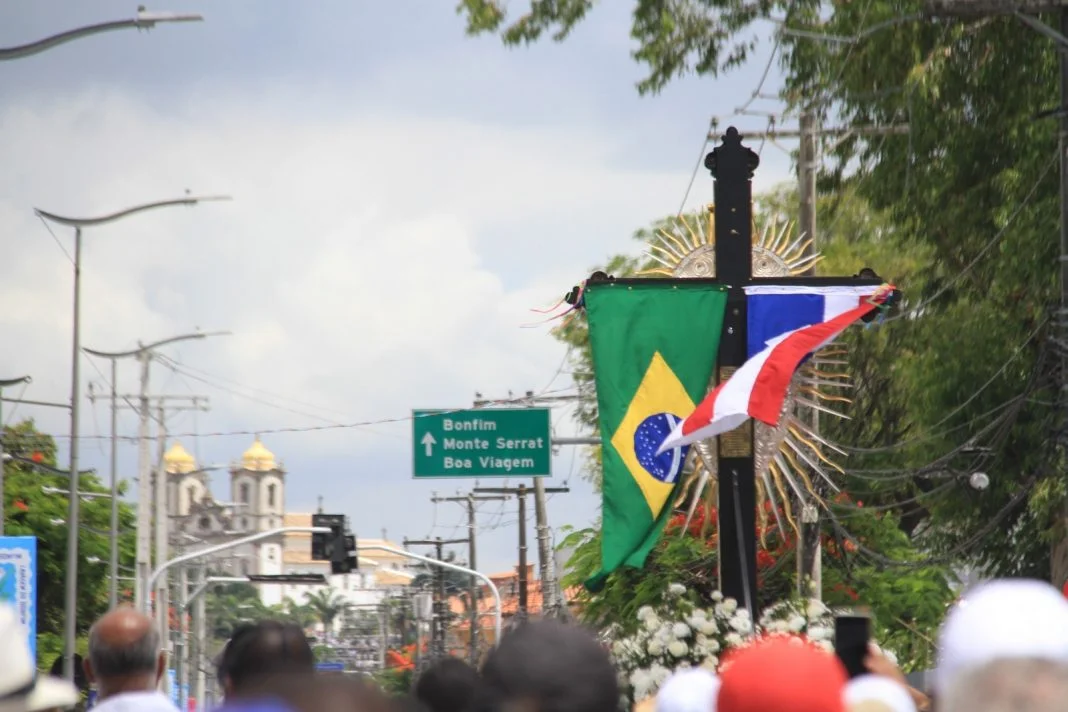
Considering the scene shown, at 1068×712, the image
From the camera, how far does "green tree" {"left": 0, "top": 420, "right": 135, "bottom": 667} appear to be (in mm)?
55500

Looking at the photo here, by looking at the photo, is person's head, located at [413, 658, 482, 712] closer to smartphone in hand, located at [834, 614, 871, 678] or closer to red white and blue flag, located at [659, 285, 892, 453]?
smartphone in hand, located at [834, 614, 871, 678]

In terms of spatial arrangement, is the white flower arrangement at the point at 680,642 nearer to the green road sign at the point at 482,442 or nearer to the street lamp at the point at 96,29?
the street lamp at the point at 96,29

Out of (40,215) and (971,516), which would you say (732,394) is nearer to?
(971,516)

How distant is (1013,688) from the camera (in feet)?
10.3

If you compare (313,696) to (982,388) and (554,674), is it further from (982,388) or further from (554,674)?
(982,388)

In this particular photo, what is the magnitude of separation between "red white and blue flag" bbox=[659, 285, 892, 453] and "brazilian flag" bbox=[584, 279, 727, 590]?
0.24m

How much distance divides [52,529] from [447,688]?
5299cm

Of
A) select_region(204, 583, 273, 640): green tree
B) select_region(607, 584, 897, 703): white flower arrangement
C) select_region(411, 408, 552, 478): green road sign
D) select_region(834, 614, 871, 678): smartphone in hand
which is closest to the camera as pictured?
select_region(834, 614, 871, 678): smartphone in hand

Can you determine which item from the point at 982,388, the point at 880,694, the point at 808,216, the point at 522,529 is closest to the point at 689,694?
the point at 880,694

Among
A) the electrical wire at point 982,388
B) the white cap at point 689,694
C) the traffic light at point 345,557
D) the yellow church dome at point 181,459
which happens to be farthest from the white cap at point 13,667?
the yellow church dome at point 181,459

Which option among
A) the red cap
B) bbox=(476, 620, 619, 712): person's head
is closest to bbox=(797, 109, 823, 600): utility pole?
bbox=(476, 620, 619, 712): person's head

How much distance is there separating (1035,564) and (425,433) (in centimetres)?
961

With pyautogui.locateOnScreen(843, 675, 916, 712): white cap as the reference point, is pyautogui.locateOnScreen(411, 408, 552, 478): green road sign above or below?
above

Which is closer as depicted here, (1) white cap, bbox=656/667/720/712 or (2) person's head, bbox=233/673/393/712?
(2) person's head, bbox=233/673/393/712
